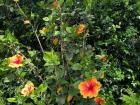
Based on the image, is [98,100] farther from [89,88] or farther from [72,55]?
[72,55]

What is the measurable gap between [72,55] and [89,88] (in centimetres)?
40

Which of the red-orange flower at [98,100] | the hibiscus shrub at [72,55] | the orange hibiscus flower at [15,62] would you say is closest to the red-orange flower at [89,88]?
the hibiscus shrub at [72,55]

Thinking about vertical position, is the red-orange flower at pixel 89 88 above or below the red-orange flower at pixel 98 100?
above

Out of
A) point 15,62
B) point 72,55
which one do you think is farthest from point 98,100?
point 15,62

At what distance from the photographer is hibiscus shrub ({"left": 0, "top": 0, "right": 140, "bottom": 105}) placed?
332cm

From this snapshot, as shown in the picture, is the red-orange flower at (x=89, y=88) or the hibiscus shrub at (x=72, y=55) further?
the hibiscus shrub at (x=72, y=55)

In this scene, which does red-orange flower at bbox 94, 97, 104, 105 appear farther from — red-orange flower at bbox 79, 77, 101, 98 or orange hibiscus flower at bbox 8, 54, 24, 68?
orange hibiscus flower at bbox 8, 54, 24, 68

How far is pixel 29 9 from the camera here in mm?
4934

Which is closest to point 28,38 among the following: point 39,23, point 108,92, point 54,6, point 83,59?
point 39,23

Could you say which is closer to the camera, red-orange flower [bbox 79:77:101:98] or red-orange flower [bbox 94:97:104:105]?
red-orange flower [bbox 79:77:101:98]

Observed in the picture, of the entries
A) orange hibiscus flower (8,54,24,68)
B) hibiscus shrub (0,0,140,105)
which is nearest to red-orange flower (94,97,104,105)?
hibiscus shrub (0,0,140,105)

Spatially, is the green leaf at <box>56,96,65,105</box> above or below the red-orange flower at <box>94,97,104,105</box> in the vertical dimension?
above

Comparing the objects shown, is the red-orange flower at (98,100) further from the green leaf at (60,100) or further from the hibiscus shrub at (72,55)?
the green leaf at (60,100)

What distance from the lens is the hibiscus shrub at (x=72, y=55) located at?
10.9 feet
